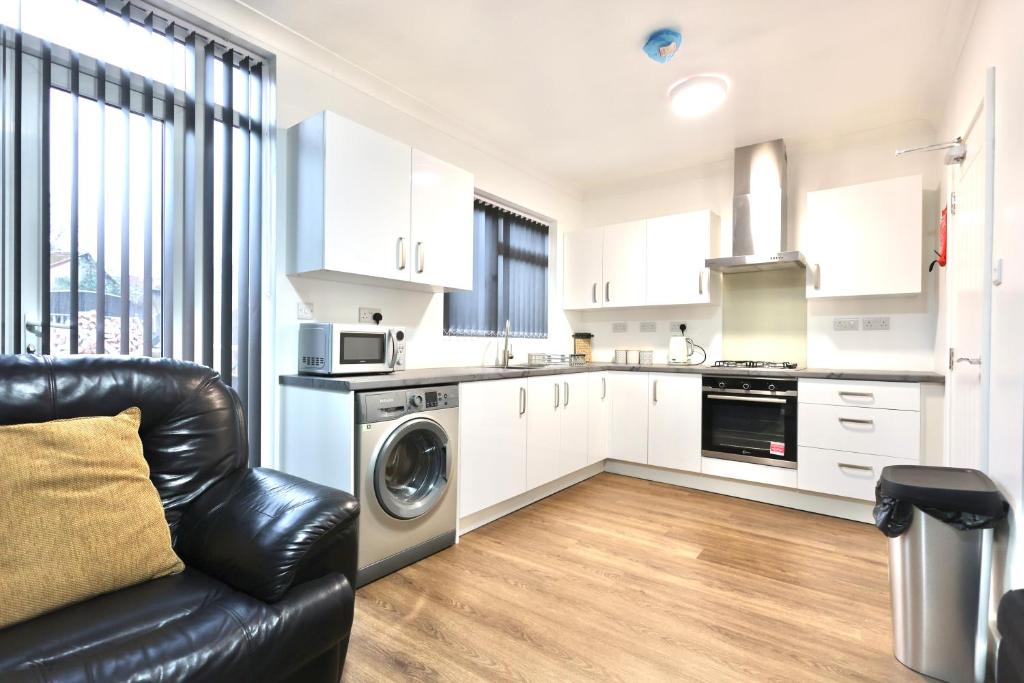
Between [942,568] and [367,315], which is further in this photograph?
[367,315]

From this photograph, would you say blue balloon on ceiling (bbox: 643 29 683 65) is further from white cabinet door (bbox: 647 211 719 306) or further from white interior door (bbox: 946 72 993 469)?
white cabinet door (bbox: 647 211 719 306)

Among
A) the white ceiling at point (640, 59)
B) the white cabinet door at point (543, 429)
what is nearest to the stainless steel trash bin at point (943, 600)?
the white cabinet door at point (543, 429)

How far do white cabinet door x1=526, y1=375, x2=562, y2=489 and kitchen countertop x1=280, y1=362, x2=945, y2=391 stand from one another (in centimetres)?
10

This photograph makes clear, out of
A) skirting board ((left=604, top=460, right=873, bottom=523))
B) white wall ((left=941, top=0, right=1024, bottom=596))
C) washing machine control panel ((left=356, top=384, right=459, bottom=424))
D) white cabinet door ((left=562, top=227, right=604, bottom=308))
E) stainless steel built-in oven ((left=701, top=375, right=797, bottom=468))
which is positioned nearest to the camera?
white wall ((left=941, top=0, right=1024, bottom=596))

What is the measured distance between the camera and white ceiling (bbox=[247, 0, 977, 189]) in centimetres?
235

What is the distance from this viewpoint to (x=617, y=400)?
417cm

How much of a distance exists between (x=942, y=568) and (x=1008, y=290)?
950mm

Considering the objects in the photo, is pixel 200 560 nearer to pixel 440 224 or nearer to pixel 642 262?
Result: pixel 440 224

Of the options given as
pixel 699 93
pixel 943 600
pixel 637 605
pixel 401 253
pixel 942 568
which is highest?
pixel 699 93

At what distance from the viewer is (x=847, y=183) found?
12.2 ft

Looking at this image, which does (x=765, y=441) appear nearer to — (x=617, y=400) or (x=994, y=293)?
(x=617, y=400)

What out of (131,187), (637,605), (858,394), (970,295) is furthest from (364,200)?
(858,394)

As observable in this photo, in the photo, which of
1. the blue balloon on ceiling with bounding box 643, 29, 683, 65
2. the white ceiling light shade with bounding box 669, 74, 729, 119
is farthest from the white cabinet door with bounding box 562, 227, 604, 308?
the blue balloon on ceiling with bounding box 643, 29, 683, 65

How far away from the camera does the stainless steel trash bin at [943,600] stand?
163 cm
